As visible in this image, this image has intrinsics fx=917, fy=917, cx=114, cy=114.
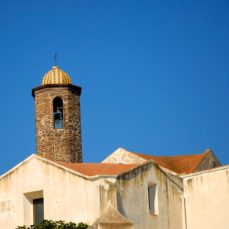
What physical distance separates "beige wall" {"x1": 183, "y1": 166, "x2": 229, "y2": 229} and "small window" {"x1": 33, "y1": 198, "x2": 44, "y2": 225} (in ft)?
20.9

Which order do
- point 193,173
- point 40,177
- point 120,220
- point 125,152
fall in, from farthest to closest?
point 125,152
point 193,173
point 40,177
point 120,220

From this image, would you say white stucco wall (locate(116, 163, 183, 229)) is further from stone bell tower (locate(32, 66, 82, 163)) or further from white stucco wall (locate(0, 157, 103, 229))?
stone bell tower (locate(32, 66, 82, 163))

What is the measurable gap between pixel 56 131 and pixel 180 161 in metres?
6.33

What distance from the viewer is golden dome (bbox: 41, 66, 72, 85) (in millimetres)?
45312

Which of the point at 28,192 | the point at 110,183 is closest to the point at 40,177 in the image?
the point at 28,192

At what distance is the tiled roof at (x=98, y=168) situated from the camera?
3656 cm

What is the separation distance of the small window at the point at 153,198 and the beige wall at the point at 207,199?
2142 millimetres

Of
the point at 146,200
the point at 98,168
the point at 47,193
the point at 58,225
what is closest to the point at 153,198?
the point at 146,200

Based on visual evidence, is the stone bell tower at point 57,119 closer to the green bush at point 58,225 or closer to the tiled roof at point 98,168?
the tiled roof at point 98,168

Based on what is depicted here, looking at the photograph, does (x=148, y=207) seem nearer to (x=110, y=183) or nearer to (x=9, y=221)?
(x=110, y=183)

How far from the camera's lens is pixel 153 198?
123ft

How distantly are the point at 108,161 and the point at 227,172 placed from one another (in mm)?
6921

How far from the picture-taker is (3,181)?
3791cm

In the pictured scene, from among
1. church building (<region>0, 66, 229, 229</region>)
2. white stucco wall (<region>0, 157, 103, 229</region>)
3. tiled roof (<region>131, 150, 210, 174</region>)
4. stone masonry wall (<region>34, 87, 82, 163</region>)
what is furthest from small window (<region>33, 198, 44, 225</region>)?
stone masonry wall (<region>34, 87, 82, 163</region>)
